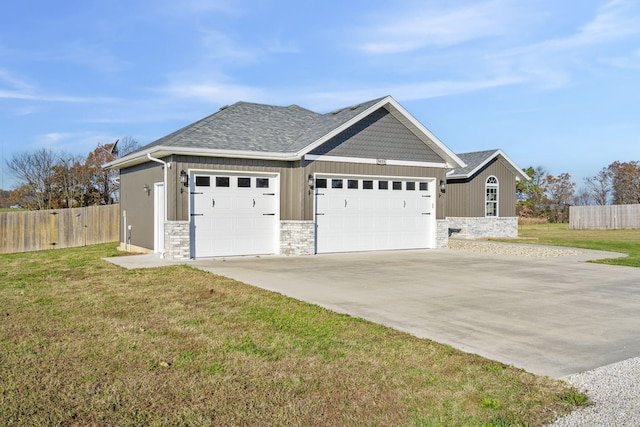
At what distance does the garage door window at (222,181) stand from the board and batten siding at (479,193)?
12772mm

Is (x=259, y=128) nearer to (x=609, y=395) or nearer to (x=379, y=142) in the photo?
(x=379, y=142)

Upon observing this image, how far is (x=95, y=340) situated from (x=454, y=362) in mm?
3695

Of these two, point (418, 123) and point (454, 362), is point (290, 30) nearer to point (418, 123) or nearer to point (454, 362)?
point (418, 123)

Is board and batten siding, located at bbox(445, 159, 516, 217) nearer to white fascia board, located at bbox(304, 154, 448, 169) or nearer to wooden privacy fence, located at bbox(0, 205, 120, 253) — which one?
white fascia board, located at bbox(304, 154, 448, 169)

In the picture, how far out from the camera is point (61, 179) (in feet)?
97.7

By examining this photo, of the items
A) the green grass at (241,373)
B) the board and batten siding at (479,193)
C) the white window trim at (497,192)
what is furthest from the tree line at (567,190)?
the green grass at (241,373)

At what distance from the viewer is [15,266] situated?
13.2 meters

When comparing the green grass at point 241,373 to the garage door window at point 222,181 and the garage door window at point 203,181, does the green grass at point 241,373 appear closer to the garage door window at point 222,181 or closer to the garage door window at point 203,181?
the garage door window at point 203,181

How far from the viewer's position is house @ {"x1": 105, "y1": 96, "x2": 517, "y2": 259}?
1384 cm

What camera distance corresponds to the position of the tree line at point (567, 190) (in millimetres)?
44281

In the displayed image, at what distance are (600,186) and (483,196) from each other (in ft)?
105

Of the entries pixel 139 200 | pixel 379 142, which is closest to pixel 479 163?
pixel 379 142

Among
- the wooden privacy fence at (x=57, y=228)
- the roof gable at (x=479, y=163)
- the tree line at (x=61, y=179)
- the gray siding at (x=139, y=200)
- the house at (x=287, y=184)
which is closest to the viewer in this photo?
the house at (x=287, y=184)

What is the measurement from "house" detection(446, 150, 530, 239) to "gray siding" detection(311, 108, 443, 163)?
7.35m
